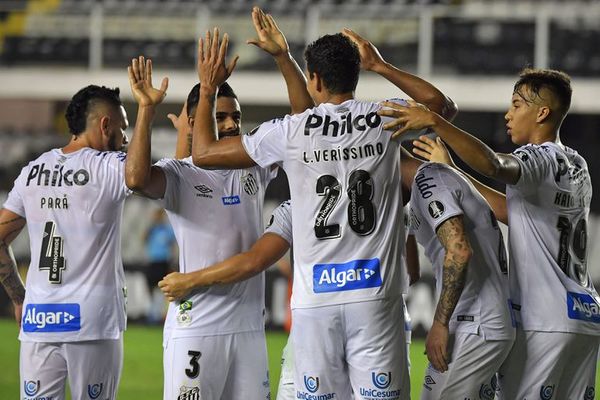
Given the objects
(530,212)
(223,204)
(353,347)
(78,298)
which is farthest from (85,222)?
(530,212)

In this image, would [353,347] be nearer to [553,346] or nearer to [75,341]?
[553,346]

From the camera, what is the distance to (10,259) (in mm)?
5527

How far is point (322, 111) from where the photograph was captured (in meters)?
4.35

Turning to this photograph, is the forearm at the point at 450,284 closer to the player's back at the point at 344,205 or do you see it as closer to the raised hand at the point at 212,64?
the player's back at the point at 344,205

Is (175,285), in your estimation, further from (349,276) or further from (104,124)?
(104,124)

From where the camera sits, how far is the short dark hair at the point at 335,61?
431 centimetres

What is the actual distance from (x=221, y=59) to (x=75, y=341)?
1613mm

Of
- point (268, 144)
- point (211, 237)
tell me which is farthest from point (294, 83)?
point (211, 237)

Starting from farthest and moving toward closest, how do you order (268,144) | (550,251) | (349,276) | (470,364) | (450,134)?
(550,251)
(470,364)
(268,144)
(349,276)
(450,134)

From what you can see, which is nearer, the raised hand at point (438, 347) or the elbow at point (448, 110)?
the raised hand at point (438, 347)

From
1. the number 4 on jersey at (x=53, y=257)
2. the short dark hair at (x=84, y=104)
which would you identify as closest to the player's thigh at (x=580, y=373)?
the number 4 on jersey at (x=53, y=257)

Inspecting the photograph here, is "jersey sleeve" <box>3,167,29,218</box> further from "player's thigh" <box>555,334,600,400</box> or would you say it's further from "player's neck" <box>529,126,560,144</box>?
"player's thigh" <box>555,334,600,400</box>

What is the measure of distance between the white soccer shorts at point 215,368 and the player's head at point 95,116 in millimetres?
1168

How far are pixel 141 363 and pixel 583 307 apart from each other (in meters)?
7.24
